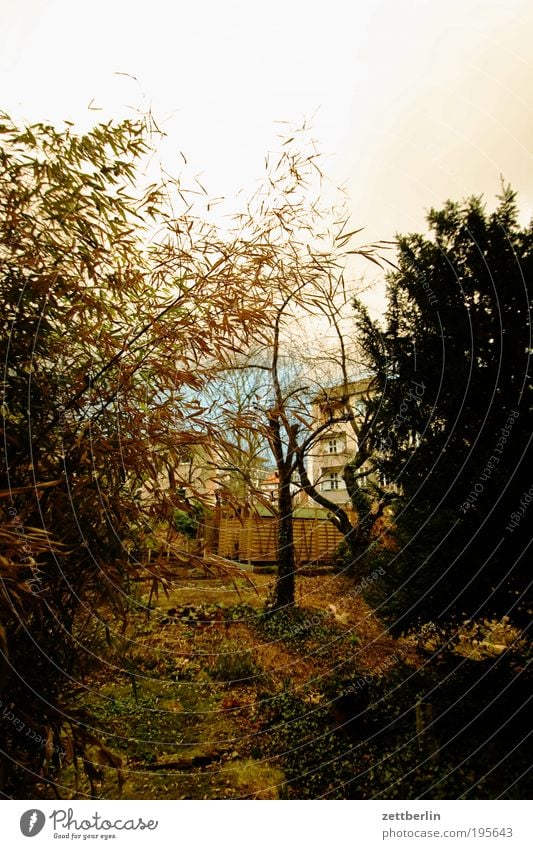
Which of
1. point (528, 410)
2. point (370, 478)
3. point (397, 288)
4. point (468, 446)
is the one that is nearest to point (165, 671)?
point (370, 478)

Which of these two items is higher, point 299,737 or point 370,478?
point 370,478

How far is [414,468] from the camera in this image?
1791 millimetres

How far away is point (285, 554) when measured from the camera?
2.30m

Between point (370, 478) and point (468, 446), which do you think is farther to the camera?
point (370, 478)

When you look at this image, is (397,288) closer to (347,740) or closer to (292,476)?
(292,476)

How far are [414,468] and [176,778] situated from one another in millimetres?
1528
